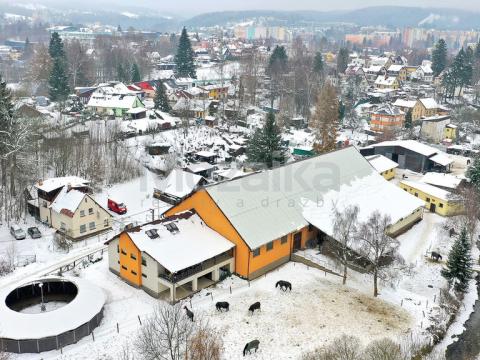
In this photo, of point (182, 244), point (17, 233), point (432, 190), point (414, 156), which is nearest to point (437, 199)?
point (432, 190)

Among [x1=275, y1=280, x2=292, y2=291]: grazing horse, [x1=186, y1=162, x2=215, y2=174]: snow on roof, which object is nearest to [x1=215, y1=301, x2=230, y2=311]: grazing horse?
[x1=275, y1=280, x2=292, y2=291]: grazing horse

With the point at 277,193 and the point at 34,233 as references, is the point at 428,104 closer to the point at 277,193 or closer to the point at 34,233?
the point at 277,193

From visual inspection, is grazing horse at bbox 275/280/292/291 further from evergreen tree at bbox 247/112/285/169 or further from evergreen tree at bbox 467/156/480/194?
evergreen tree at bbox 467/156/480/194

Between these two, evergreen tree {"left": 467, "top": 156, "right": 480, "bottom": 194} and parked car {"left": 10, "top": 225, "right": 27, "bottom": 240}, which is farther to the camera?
evergreen tree {"left": 467, "top": 156, "right": 480, "bottom": 194}

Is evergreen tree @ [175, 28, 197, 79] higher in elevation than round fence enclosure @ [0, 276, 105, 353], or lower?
higher

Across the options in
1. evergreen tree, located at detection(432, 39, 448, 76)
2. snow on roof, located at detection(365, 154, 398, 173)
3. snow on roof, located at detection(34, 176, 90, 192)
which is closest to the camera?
snow on roof, located at detection(34, 176, 90, 192)

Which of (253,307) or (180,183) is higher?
(180,183)

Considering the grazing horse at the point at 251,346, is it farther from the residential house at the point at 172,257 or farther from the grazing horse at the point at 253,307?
the residential house at the point at 172,257

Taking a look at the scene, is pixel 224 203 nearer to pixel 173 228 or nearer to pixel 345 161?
pixel 173 228
